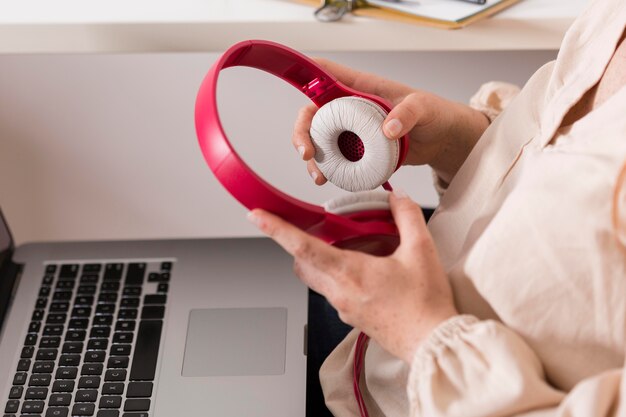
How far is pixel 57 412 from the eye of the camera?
0.76 metres

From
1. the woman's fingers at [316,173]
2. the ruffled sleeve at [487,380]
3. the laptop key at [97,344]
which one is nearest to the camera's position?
the ruffled sleeve at [487,380]

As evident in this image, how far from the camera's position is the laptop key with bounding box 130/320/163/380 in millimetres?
793

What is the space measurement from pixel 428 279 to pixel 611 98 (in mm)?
181

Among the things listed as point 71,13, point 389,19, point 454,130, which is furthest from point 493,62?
point 71,13

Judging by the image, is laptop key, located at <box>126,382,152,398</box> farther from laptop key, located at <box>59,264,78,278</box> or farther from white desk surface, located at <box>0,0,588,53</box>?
white desk surface, located at <box>0,0,588,53</box>

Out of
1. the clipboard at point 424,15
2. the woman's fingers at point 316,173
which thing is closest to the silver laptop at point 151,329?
the woman's fingers at point 316,173

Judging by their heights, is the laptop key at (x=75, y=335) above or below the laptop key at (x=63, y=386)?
above

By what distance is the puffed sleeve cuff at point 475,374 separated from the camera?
20.0 inches

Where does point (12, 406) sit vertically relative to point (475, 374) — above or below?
below

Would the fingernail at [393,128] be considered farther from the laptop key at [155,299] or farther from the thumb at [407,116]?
the laptop key at [155,299]

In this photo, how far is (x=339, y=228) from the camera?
60cm

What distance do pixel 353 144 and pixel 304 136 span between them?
44 mm

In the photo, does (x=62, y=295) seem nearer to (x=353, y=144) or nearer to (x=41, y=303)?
(x=41, y=303)

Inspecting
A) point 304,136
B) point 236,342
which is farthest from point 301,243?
point 236,342
